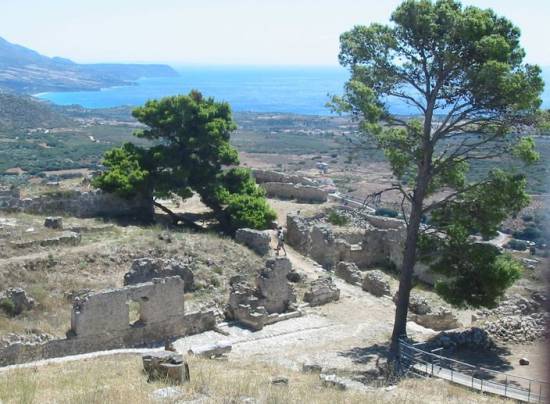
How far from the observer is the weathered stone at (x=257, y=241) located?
2420 cm

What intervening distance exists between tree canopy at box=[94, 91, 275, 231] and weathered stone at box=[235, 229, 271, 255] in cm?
176

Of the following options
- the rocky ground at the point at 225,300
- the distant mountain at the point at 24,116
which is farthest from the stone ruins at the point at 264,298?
the distant mountain at the point at 24,116

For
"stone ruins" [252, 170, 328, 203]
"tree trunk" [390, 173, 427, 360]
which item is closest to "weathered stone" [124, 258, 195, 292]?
"tree trunk" [390, 173, 427, 360]

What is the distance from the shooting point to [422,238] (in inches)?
716

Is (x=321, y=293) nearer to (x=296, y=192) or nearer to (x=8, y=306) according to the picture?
(x=8, y=306)

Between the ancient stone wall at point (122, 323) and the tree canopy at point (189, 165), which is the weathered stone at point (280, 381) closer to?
the ancient stone wall at point (122, 323)

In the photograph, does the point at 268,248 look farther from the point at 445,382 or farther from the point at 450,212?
the point at 445,382

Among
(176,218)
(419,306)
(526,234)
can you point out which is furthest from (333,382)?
(526,234)

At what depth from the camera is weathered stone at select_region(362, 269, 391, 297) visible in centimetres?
2323

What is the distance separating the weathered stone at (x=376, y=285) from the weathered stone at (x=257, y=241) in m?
3.53

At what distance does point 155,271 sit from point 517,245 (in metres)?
27.5

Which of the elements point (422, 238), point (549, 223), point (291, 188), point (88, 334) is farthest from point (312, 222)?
point (549, 223)

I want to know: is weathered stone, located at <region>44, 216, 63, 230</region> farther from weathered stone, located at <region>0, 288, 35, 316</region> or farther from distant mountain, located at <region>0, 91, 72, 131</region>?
distant mountain, located at <region>0, 91, 72, 131</region>

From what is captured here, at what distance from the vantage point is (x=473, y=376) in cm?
1499
